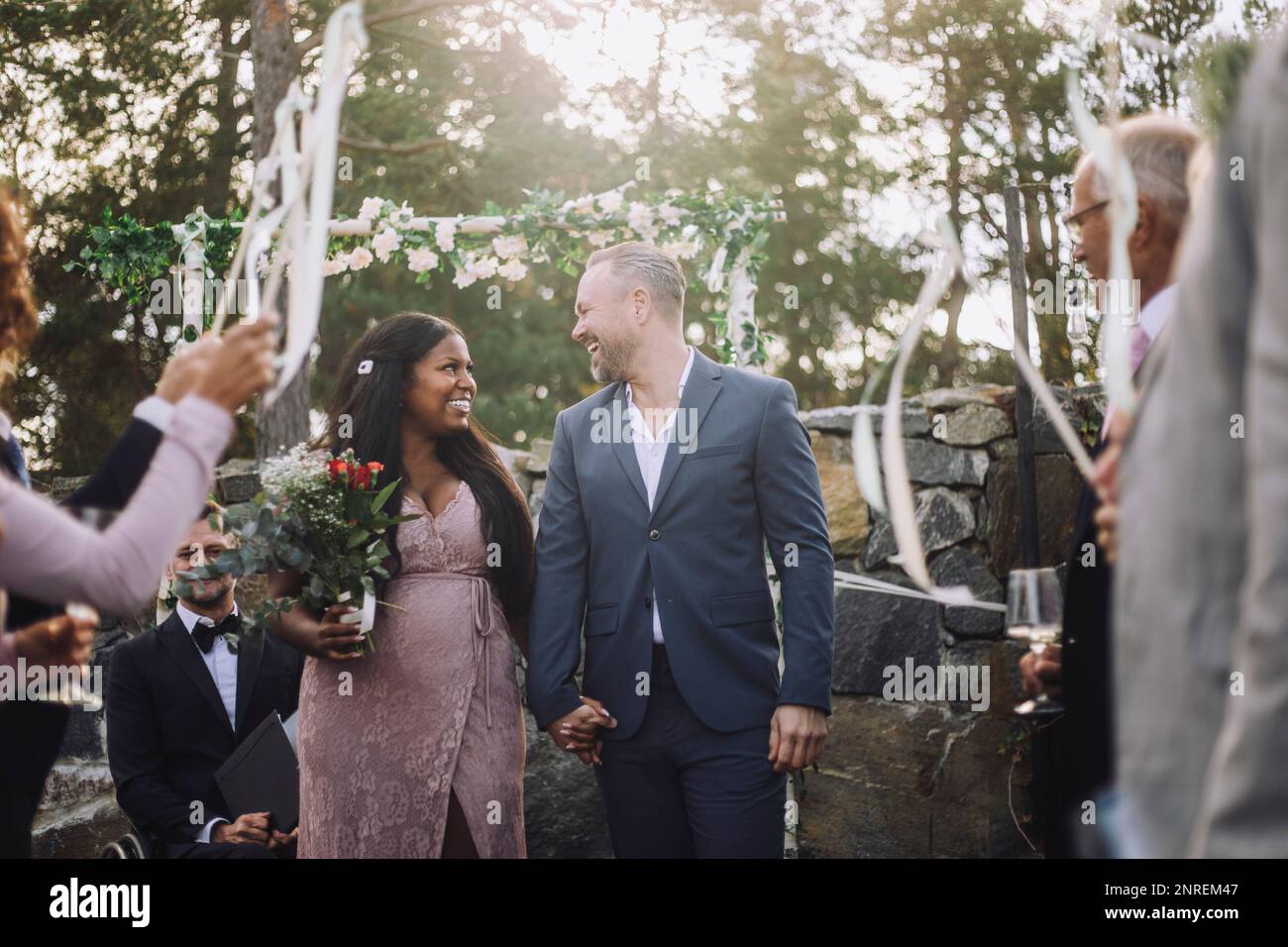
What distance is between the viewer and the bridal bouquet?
3.18 meters

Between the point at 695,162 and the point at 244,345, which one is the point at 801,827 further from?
the point at 695,162

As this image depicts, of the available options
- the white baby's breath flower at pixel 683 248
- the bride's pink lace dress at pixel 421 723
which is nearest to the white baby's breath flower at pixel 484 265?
the white baby's breath flower at pixel 683 248

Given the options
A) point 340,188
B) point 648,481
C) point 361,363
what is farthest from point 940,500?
point 340,188

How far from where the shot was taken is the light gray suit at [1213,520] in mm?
1047

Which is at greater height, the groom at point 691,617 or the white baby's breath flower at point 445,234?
the white baby's breath flower at point 445,234

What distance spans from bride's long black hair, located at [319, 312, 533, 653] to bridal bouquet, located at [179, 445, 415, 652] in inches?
7.6

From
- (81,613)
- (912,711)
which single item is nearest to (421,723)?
(81,613)

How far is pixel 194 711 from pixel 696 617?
1.85 metres

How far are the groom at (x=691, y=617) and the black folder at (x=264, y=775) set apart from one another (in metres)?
0.94

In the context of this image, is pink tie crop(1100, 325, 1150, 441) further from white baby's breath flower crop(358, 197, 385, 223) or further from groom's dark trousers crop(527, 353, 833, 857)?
white baby's breath flower crop(358, 197, 385, 223)

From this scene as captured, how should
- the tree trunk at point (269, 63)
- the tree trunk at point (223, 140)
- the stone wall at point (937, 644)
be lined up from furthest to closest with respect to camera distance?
1. the tree trunk at point (223, 140)
2. the tree trunk at point (269, 63)
3. the stone wall at point (937, 644)

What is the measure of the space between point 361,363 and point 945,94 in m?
10.1

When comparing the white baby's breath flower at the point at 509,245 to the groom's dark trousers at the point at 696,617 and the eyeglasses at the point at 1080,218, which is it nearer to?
the groom's dark trousers at the point at 696,617

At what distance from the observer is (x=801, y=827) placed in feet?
17.2
